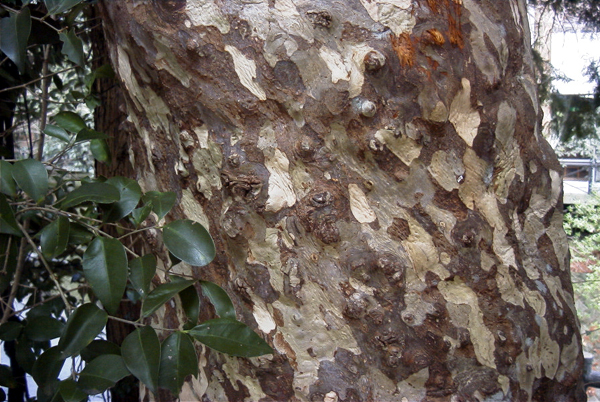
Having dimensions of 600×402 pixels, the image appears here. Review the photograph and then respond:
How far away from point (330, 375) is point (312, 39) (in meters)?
0.43

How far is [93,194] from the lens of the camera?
0.63 metres

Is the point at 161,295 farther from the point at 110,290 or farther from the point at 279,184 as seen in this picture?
the point at 279,184

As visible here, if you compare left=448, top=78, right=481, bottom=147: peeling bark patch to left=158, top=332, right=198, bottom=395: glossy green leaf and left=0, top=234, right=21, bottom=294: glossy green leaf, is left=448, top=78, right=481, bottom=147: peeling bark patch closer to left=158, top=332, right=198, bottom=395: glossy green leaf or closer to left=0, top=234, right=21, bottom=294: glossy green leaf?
left=158, top=332, right=198, bottom=395: glossy green leaf

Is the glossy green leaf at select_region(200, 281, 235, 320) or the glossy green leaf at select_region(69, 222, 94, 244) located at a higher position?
the glossy green leaf at select_region(69, 222, 94, 244)

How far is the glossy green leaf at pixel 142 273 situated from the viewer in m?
0.59

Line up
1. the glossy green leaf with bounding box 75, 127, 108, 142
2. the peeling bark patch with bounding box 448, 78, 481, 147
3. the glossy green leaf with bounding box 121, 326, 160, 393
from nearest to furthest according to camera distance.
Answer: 1. the glossy green leaf with bounding box 121, 326, 160, 393
2. the peeling bark patch with bounding box 448, 78, 481, 147
3. the glossy green leaf with bounding box 75, 127, 108, 142

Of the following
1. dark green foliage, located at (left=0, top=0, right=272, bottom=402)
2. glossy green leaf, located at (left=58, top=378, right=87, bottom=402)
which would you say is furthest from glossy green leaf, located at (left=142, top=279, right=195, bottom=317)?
glossy green leaf, located at (left=58, top=378, right=87, bottom=402)

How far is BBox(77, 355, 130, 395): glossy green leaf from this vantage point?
1.88ft

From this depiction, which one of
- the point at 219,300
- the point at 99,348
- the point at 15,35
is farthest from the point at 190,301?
the point at 15,35

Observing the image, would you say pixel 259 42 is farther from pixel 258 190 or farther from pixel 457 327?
pixel 457 327

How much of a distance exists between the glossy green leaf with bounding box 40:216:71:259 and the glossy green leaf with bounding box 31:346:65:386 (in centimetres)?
12

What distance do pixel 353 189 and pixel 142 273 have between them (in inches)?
11.0

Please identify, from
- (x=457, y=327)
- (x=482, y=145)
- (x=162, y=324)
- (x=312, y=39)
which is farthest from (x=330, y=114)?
(x=162, y=324)

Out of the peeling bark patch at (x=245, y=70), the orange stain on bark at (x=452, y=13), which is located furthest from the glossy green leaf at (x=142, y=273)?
the orange stain on bark at (x=452, y=13)
